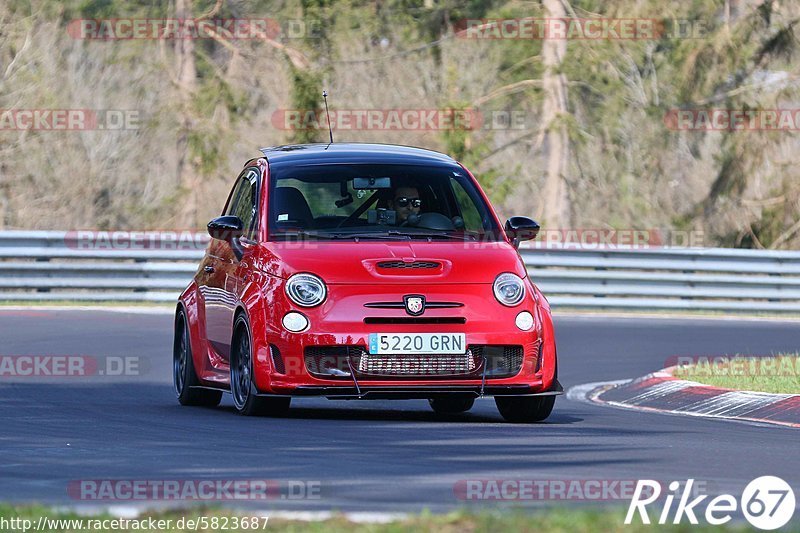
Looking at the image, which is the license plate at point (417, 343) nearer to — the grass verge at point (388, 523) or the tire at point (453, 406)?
the tire at point (453, 406)

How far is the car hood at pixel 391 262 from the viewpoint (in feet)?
35.1

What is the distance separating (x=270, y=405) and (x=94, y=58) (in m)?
34.5

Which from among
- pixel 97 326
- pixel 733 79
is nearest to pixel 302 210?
pixel 97 326

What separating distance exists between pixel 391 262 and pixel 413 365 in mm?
661

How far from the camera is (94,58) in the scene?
4431cm

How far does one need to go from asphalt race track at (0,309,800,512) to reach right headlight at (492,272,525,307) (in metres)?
0.78

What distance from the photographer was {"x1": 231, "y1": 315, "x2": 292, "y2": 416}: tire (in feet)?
36.0
